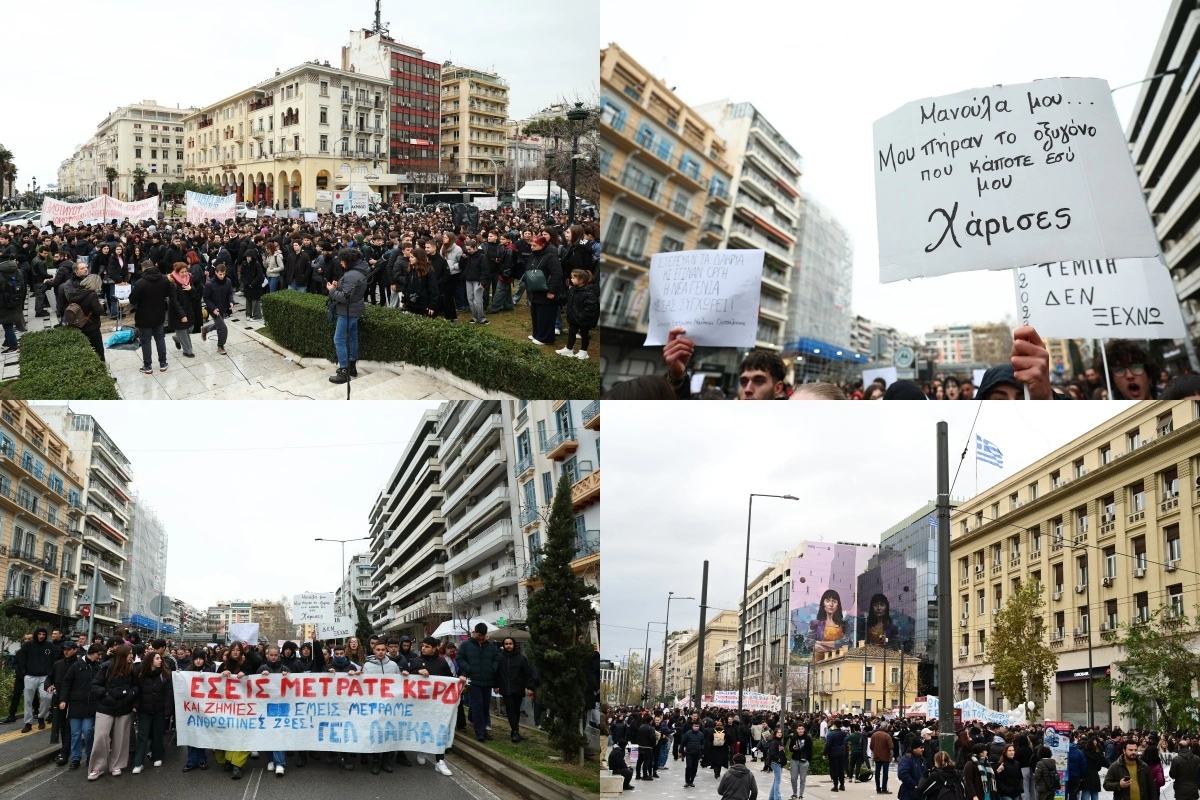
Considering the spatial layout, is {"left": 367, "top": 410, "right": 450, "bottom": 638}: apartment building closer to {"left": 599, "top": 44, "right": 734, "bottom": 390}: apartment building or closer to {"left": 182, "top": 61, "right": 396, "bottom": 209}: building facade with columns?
{"left": 182, "top": 61, "right": 396, "bottom": 209}: building facade with columns

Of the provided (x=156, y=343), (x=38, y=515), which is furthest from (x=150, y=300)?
(x=38, y=515)

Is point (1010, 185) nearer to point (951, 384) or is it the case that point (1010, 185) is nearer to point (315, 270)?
point (951, 384)

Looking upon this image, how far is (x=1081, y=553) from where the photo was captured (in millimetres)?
23047

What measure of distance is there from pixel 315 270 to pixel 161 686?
5.18 meters

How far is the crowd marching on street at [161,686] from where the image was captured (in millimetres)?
8648

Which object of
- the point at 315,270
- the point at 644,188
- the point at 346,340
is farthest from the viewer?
the point at 315,270

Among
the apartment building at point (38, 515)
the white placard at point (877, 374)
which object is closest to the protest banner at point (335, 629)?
the apartment building at point (38, 515)

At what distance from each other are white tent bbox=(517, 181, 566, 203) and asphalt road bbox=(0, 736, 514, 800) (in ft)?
20.5

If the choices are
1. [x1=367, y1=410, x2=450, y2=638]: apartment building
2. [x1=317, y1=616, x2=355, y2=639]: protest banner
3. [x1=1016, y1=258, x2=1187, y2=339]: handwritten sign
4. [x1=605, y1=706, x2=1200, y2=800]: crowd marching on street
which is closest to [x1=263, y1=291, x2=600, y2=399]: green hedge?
[x1=1016, y1=258, x2=1187, y2=339]: handwritten sign

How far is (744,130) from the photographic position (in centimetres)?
683

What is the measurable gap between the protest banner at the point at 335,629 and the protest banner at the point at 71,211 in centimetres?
1213

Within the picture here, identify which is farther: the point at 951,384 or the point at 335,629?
the point at 335,629

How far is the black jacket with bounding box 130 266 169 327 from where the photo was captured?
938 centimetres

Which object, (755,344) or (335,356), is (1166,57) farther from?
(335,356)
